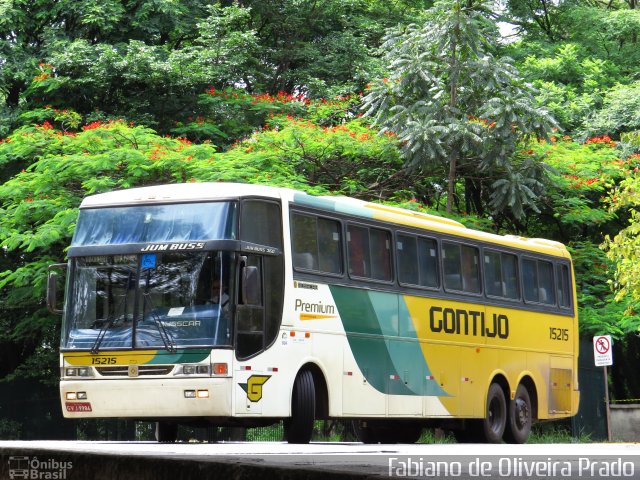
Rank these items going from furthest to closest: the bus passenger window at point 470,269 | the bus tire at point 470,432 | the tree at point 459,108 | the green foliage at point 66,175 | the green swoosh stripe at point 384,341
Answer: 1. the tree at point 459,108
2. the green foliage at point 66,175
3. the bus tire at point 470,432
4. the bus passenger window at point 470,269
5. the green swoosh stripe at point 384,341

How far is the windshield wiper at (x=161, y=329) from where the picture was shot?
15.0 meters

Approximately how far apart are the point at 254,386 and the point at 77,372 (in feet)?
7.65

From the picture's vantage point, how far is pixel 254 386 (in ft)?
49.5

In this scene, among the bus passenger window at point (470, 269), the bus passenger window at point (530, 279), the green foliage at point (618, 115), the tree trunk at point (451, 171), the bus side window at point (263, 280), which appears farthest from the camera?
the green foliage at point (618, 115)

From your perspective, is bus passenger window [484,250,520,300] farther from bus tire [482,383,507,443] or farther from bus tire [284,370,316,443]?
bus tire [284,370,316,443]

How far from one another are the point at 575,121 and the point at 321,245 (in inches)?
660

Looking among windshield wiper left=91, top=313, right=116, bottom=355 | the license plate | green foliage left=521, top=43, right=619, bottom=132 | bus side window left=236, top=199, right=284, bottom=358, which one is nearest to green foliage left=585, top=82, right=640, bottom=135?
green foliage left=521, top=43, right=619, bottom=132

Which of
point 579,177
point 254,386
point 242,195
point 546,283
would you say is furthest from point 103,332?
→ point 579,177

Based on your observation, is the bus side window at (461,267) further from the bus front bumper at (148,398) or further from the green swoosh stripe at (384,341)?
the bus front bumper at (148,398)

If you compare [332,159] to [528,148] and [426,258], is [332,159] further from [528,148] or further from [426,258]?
[426,258]

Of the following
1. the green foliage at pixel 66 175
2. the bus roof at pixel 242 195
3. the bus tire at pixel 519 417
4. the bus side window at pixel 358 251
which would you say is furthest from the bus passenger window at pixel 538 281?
the bus side window at pixel 358 251

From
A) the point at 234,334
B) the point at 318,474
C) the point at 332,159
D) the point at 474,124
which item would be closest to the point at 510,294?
the point at 474,124

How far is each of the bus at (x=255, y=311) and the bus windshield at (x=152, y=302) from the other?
2cm

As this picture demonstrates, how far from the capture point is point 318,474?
12.3ft
